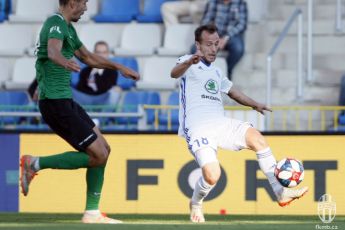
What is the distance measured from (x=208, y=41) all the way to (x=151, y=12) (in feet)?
21.6

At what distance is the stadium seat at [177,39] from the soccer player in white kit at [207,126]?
5.63 metres

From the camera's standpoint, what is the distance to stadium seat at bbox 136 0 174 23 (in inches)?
709

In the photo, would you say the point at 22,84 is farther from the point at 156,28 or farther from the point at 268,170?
the point at 268,170

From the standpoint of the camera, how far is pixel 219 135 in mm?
11648

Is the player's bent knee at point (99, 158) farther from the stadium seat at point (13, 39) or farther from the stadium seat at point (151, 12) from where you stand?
the stadium seat at point (13, 39)

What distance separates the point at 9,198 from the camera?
47.3 ft

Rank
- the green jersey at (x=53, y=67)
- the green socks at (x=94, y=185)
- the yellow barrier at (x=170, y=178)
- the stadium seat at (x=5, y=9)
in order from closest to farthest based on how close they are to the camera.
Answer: the green jersey at (x=53, y=67)
the green socks at (x=94, y=185)
the yellow barrier at (x=170, y=178)
the stadium seat at (x=5, y=9)

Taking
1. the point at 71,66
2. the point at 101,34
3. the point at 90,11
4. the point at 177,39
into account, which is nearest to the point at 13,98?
the point at 101,34

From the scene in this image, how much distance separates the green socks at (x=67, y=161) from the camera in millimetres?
11016

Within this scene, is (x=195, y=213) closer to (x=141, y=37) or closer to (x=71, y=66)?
(x=71, y=66)

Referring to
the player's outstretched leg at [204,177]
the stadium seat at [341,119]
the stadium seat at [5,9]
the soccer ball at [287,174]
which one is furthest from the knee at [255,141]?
the stadium seat at [5,9]

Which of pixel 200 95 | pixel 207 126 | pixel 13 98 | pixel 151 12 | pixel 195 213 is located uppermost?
pixel 151 12

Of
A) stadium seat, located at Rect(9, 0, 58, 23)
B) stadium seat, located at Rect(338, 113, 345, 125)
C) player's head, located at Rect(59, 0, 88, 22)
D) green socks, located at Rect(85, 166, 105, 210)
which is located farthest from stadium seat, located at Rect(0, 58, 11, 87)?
player's head, located at Rect(59, 0, 88, 22)

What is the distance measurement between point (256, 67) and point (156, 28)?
1.64m
